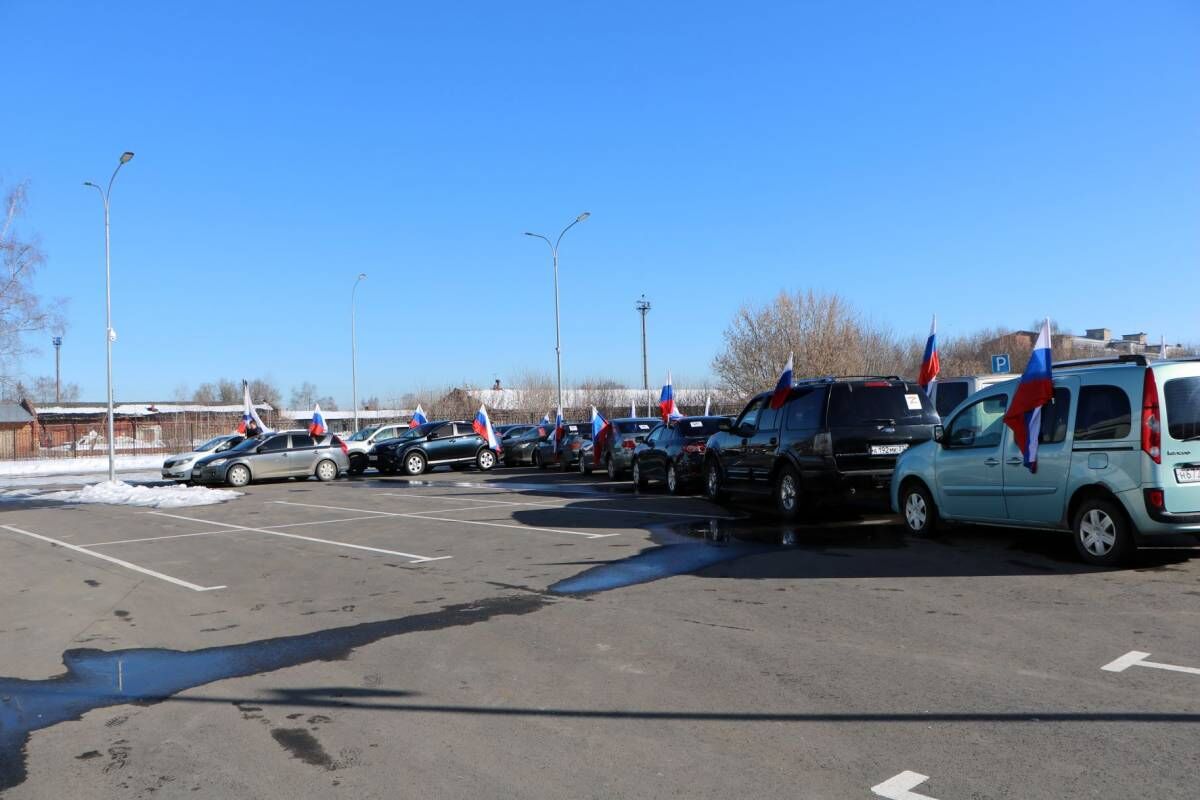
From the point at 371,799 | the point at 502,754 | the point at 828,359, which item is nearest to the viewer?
the point at 371,799

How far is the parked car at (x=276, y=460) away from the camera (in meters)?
25.8

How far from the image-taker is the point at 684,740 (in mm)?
4719

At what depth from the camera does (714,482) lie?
53.3ft

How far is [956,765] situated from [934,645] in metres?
2.15

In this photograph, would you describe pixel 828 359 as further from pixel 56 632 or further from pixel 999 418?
pixel 56 632

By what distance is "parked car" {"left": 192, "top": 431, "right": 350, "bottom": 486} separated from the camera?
1017 inches

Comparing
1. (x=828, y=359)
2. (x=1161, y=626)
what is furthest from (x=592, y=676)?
(x=828, y=359)

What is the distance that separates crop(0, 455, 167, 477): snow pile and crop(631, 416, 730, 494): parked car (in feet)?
106

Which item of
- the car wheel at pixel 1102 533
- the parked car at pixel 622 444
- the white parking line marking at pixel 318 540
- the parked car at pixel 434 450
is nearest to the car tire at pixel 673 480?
the parked car at pixel 622 444

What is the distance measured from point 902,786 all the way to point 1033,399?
622cm

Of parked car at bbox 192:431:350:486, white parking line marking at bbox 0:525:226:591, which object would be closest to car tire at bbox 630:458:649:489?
white parking line marking at bbox 0:525:226:591

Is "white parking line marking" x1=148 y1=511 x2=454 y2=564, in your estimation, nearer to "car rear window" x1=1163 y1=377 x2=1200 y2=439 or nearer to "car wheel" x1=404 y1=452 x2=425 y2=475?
"car rear window" x1=1163 y1=377 x2=1200 y2=439

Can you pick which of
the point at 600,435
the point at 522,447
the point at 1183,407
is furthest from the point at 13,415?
the point at 1183,407

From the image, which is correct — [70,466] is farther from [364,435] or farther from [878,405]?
[878,405]
